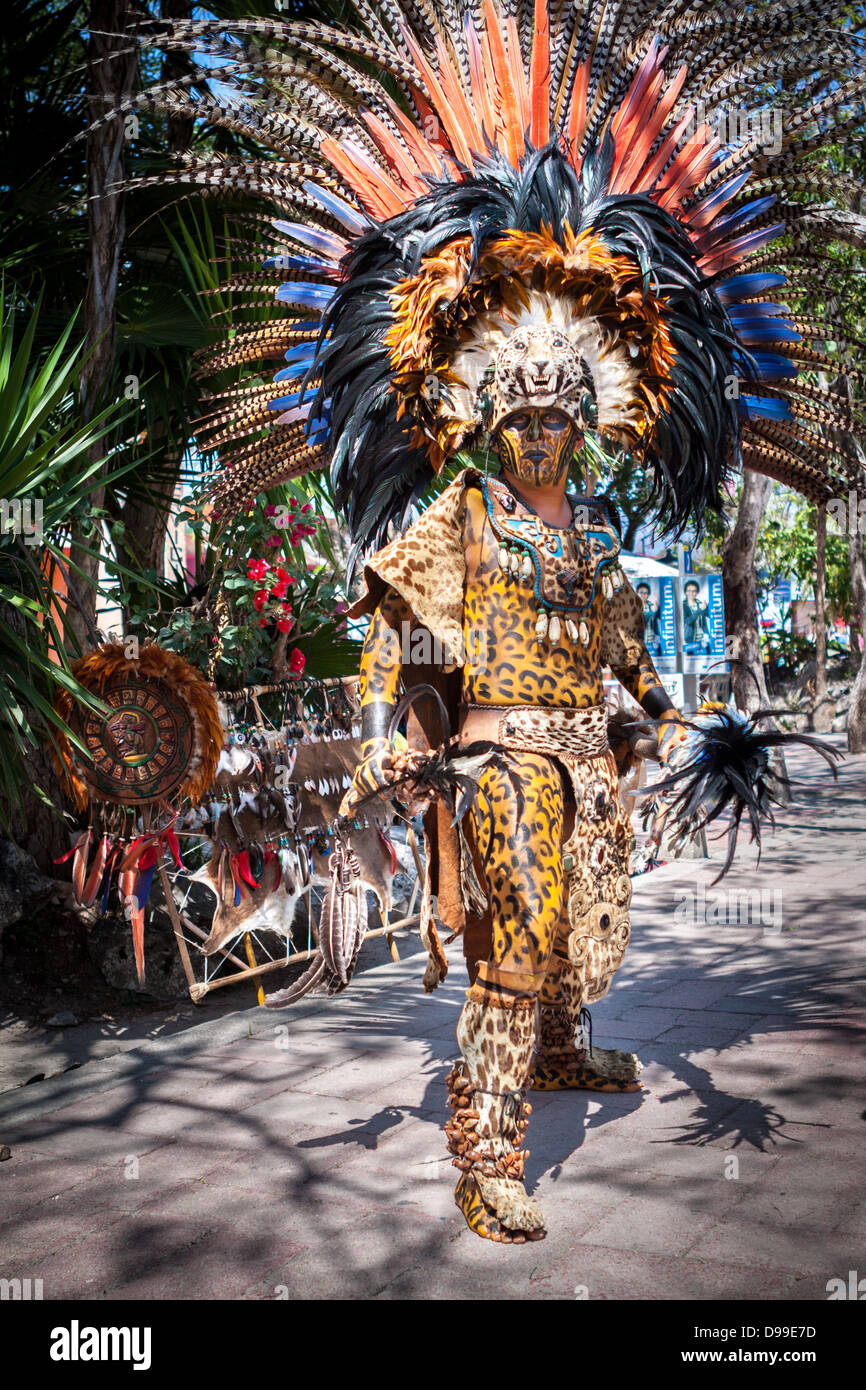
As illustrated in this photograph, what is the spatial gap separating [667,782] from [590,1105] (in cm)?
113

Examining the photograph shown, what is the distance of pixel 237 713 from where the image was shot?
520 cm

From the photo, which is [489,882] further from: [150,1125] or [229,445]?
[229,445]

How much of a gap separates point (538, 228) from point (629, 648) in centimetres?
115

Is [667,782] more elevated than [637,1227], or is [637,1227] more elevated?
[667,782]

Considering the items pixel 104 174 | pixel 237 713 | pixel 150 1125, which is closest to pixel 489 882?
pixel 150 1125

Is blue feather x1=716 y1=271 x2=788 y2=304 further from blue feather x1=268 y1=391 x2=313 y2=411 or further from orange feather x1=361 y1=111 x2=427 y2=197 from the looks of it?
blue feather x1=268 y1=391 x2=313 y2=411

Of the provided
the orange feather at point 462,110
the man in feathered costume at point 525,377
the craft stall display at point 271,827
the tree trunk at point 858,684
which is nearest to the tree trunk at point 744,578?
the tree trunk at point 858,684

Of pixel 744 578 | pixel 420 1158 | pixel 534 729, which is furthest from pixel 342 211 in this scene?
pixel 744 578

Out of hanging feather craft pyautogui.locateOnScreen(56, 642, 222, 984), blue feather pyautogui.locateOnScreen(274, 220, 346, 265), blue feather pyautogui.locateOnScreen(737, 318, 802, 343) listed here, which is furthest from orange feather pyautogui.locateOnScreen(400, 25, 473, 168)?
hanging feather craft pyautogui.locateOnScreen(56, 642, 222, 984)

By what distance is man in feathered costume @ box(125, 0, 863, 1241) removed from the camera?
292cm

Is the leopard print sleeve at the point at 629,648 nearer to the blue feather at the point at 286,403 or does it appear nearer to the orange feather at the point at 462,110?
the blue feather at the point at 286,403

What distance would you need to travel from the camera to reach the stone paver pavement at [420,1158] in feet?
8.43

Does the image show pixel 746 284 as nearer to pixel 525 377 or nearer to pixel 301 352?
pixel 525 377

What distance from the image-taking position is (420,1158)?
3.23 metres
